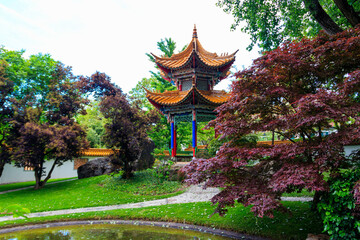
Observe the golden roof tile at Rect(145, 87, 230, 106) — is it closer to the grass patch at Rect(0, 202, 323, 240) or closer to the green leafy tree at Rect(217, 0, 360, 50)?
the green leafy tree at Rect(217, 0, 360, 50)

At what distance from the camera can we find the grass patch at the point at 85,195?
972cm

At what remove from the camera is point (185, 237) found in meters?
5.58

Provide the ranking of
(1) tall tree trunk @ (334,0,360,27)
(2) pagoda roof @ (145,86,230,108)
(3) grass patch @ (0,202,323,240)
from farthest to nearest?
(2) pagoda roof @ (145,86,230,108) < (1) tall tree trunk @ (334,0,360,27) < (3) grass patch @ (0,202,323,240)

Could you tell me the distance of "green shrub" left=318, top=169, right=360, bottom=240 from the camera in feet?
12.3

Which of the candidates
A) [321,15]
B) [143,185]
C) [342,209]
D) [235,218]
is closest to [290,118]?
[342,209]

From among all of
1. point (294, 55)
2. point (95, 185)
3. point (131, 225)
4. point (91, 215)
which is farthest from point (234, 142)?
point (95, 185)

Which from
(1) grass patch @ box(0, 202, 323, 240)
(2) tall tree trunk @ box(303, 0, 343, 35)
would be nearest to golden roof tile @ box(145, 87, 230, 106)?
(1) grass patch @ box(0, 202, 323, 240)

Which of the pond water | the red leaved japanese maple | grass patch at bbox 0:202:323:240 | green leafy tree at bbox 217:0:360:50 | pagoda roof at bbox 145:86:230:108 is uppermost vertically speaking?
green leafy tree at bbox 217:0:360:50

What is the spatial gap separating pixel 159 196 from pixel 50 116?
8.56 m

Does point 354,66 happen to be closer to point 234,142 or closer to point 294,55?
point 294,55

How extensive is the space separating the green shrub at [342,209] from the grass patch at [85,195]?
6.81 m

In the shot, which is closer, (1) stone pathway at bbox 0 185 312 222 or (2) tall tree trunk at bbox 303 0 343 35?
(2) tall tree trunk at bbox 303 0 343 35

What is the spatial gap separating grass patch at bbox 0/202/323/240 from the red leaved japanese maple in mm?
946

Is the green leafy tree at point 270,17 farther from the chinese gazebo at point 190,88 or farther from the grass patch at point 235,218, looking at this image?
the grass patch at point 235,218
